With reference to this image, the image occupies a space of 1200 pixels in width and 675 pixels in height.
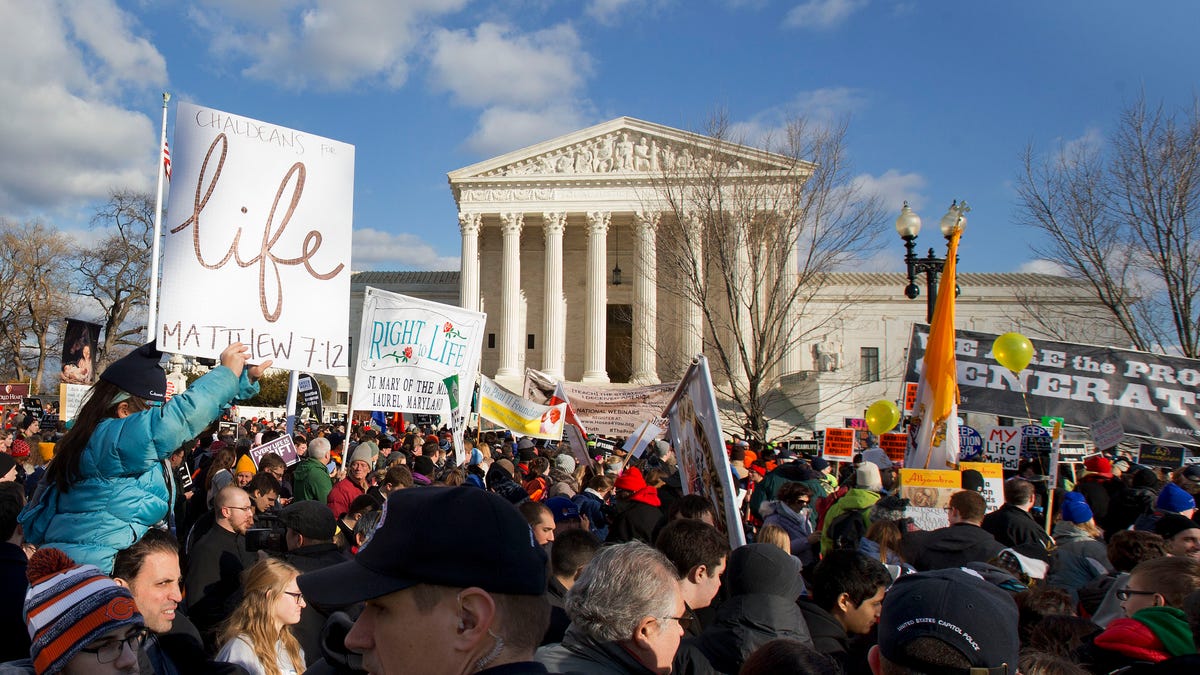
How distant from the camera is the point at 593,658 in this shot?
8.50 feet

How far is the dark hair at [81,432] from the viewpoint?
11.7 ft

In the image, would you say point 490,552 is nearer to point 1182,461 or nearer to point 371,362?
point 371,362

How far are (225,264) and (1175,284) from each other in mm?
18704

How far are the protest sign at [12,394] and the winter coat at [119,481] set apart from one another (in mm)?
19064

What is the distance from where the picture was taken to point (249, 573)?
361cm

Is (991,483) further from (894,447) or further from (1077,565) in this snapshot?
(894,447)

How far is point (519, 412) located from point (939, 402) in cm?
619

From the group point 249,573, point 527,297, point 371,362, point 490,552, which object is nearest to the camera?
point 490,552

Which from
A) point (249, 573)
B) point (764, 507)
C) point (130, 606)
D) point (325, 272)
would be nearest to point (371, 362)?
point (325, 272)

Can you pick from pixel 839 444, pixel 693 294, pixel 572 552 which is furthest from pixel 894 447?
pixel 572 552

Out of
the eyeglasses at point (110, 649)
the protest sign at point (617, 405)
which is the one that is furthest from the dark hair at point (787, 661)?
the protest sign at point (617, 405)

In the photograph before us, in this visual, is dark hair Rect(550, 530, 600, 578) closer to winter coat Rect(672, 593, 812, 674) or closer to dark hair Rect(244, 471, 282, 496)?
winter coat Rect(672, 593, 812, 674)

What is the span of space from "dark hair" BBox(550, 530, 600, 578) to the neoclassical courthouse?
30803mm

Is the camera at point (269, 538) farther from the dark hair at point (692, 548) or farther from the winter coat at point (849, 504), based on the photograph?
the winter coat at point (849, 504)
